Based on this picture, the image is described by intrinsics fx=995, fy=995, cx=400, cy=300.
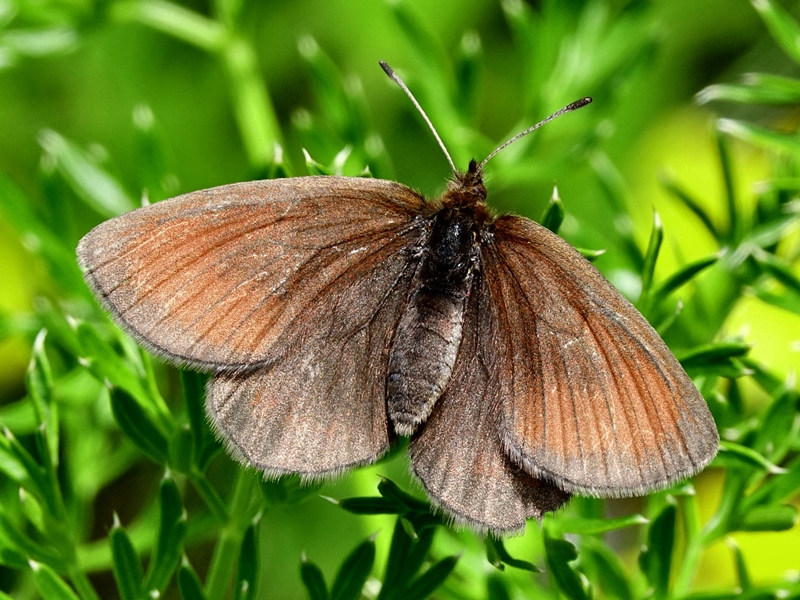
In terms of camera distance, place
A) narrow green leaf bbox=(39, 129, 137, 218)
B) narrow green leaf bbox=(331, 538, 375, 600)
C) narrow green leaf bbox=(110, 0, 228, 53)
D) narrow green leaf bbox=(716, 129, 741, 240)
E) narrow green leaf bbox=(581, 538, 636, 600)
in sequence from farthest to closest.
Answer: narrow green leaf bbox=(110, 0, 228, 53)
narrow green leaf bbox=(39, 129, 137, 218)
narrow green leaf bbox=(716, 129, 741, 240)
narrow green leaf bbox=(581, 538, 636, 600)
narrow green leaf bbox=(331, 538, 375, 600)

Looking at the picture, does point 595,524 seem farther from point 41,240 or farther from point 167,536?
point 41,240

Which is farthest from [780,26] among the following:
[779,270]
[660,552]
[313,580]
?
[313,580]

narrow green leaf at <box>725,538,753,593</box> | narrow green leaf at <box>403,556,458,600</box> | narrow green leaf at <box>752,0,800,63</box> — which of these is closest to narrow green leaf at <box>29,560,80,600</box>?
narrow green leaf at <box>403,556,458,600</box>

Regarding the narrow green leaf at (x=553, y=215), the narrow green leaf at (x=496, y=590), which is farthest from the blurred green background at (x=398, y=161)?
the narrow green leaf at (x=553, y=215)

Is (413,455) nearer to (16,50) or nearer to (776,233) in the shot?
(776,233)

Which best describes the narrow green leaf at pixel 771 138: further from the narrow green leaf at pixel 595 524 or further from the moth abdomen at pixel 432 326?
the narrow green leaf at pixel 595 524

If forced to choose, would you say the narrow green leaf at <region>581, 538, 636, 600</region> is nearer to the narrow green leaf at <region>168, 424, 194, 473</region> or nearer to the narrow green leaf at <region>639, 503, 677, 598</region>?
the narrow green leaf at <region>639, 503, 677, 598</region>
